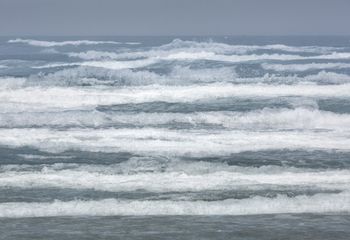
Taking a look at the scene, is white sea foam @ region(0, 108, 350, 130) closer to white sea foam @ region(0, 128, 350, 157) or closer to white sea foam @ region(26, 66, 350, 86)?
white sea foam @ region(0, 128, 350, 157)

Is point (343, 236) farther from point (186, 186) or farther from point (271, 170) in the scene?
point (271, 170)

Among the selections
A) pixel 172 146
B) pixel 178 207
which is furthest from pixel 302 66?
pixel 178 207

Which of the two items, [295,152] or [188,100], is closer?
[295,152]

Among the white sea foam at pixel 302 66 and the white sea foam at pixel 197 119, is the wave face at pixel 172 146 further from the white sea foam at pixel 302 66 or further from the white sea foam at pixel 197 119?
the white sea foam at pixel 302 66

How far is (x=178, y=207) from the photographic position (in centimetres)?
991

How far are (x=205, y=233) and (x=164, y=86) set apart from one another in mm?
22993

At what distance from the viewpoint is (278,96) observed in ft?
87.2

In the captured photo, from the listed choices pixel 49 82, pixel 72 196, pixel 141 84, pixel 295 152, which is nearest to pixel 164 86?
pixel 141 84

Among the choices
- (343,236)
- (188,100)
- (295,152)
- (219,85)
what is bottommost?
(343,236)

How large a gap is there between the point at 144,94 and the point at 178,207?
59.1 feet

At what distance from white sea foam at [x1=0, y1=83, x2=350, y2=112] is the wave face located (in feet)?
0.15

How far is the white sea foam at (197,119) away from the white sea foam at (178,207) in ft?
30.8

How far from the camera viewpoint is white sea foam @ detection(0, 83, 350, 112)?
25.4 meters

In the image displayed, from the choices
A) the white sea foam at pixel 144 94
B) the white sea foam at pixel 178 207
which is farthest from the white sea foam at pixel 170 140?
the white sea foam at pixel 144 94
